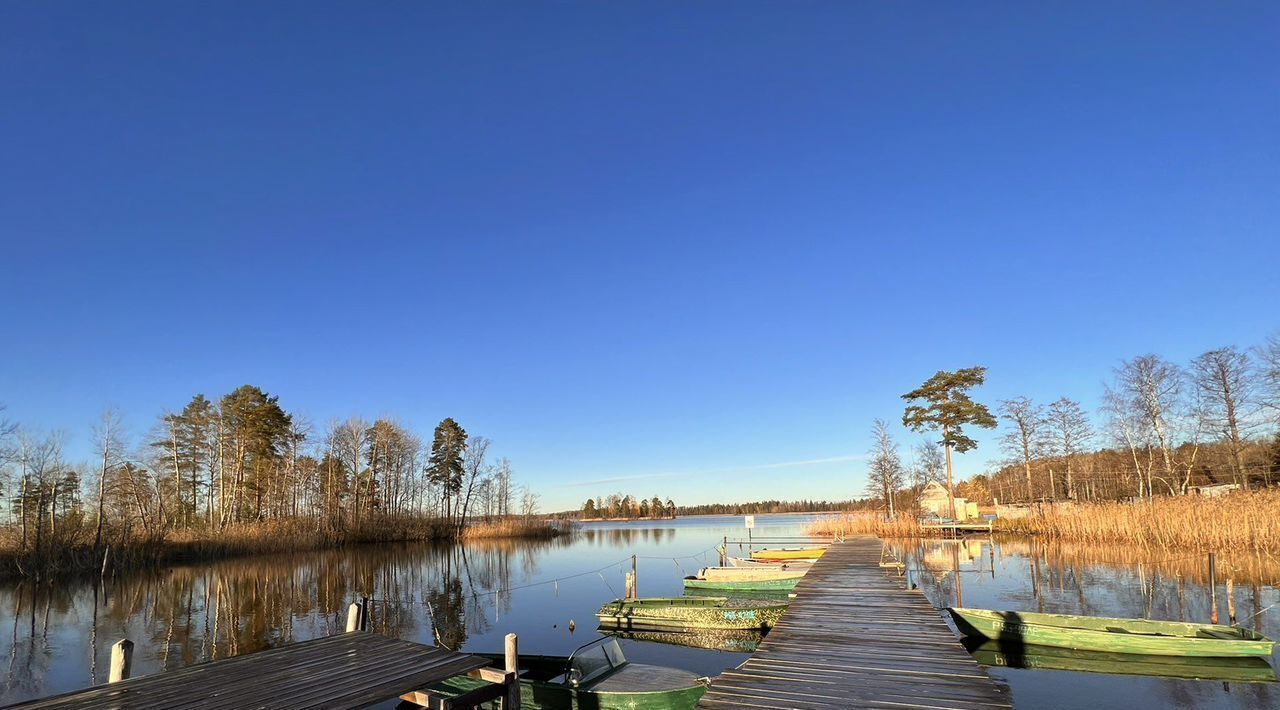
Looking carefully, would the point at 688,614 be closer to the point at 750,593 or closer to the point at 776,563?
the point at 750,593

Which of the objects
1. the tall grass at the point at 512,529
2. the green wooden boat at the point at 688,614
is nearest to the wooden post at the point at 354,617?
the green wooden boat at the point at 688,614

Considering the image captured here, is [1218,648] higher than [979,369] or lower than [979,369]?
Answer: lower

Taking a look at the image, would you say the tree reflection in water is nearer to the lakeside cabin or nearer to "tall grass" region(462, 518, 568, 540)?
"tall grass" region(462, 518, 568, 540)

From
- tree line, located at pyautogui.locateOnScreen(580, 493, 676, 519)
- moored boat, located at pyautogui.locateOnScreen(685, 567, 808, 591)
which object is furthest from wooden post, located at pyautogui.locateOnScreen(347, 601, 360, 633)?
tree line, located at pyautogui.locateOnScreen(580, 493, 676, 519)

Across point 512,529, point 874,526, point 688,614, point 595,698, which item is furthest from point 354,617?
point 512,529

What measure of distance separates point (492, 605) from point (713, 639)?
A: 447 inches

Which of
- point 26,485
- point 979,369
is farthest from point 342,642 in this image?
point 979,369

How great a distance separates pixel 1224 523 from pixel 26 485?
68.8 meters

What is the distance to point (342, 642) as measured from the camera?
923 centimetres

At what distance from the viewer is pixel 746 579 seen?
84.0ft

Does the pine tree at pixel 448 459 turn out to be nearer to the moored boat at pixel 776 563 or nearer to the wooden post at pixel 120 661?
the moored boat at pixel 776 563

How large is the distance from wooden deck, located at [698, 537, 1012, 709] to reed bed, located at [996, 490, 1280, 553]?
21.6 metres

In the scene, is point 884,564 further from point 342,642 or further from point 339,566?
point 339,566

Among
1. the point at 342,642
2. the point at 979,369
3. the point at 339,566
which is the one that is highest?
the point at 979,369
